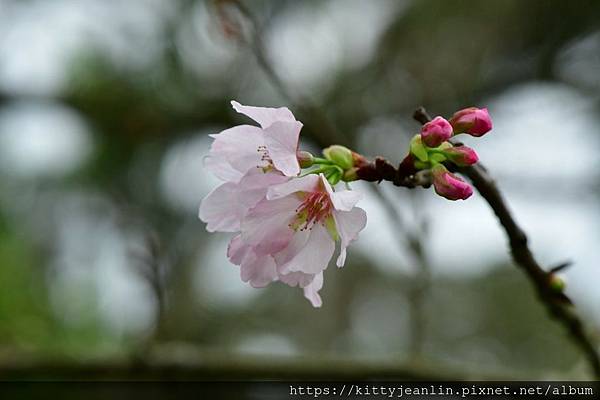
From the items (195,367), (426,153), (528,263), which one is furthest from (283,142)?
(195,367)

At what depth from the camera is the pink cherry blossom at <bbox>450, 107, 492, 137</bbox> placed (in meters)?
0.59

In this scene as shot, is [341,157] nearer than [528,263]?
Yes

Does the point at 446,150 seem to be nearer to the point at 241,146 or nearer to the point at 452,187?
the point at 452,187

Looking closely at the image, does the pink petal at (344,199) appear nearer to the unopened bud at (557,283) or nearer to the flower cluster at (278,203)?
the flower cluster at (278,203)

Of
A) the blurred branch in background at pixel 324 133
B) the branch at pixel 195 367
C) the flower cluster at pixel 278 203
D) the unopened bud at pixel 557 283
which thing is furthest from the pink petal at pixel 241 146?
the branch at pixel 195 367

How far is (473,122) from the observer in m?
0.59

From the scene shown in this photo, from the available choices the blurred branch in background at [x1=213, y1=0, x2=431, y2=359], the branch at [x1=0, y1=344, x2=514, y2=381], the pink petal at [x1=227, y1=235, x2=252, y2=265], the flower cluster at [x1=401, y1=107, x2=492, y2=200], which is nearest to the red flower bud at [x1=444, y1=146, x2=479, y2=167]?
the flower cluster at [x1=401, y1=107, x2=492, y2=200]

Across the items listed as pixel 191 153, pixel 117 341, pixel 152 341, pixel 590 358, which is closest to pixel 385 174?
pixel 590 358

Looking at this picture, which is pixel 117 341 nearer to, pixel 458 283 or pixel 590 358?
pixel 590 358

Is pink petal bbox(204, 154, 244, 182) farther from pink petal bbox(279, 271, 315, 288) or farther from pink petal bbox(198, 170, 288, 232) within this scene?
pink petal bbox(279, 271, 315, 288)

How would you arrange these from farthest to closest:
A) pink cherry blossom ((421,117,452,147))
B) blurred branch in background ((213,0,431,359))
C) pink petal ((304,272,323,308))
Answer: blurred branch in background ((213,0,431,359))
pink petal ((304,272,323,308))
pink cherry blossom ((421,117,452,147))

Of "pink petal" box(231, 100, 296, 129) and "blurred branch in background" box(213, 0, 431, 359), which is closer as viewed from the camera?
"pink petal" box(231, 100, 296, 129)

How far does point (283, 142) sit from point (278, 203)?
70mm

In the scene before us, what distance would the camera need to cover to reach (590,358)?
0.90 meters
